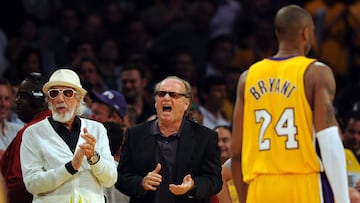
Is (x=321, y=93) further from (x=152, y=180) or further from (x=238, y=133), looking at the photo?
(x=152, y=180)

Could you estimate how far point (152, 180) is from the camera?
29.8ft

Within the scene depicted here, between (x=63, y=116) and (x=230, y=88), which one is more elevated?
(x=230, y=88)

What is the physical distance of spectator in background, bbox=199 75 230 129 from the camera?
545 inches

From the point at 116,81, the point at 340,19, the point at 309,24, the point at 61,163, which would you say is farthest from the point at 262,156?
the point at 340,19

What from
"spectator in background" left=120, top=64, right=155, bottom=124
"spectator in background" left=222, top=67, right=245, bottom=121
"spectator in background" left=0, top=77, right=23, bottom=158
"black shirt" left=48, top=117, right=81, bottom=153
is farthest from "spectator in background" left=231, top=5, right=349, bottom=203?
"spectator in background" left=222, top=67, right=245, bottom=121

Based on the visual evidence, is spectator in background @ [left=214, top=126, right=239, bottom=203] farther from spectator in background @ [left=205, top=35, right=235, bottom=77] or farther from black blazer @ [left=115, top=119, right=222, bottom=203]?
spectator in background @ [left=205, top=35, right=235, bottom=77]

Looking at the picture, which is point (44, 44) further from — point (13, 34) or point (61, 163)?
point (61, 163)

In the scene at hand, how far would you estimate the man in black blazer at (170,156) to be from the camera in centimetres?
924

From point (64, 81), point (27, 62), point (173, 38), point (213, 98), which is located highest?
point (173, 38)

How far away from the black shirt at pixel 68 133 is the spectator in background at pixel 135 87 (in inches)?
154

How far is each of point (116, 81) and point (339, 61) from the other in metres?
3.54

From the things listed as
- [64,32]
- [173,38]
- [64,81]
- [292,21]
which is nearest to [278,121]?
[292,21]

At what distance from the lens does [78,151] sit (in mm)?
8734

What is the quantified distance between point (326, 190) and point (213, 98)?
19.5 ft
